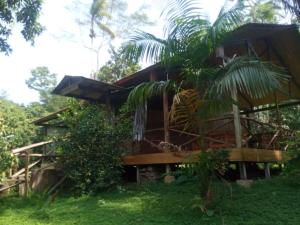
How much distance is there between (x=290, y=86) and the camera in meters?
11.3

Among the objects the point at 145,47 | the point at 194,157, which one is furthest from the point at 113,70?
the point at 194,157

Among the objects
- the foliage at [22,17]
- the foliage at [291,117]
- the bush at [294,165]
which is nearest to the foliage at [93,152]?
the foliage at [22,17]

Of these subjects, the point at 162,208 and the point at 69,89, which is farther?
the point at 69,89

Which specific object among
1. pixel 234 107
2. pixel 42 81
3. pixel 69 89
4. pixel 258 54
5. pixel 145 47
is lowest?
pixel 234 107

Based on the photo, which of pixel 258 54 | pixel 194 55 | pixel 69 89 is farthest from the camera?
pixel 69 89

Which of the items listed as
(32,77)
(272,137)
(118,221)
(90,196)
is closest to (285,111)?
(272,137)

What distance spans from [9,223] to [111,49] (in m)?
21.2

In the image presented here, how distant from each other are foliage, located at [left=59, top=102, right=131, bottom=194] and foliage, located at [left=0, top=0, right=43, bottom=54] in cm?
286

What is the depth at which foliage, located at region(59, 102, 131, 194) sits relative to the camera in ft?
28.6

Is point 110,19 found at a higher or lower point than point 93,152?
higher

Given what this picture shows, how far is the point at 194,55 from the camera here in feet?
18.7

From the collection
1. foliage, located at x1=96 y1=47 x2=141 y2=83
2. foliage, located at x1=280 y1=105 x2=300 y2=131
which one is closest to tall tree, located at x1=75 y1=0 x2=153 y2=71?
foliage, located at x1=96 y1=47 x2=141 y2=83

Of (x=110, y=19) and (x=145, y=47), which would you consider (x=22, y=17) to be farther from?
(x=110, y=19)

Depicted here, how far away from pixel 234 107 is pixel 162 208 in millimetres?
2742
